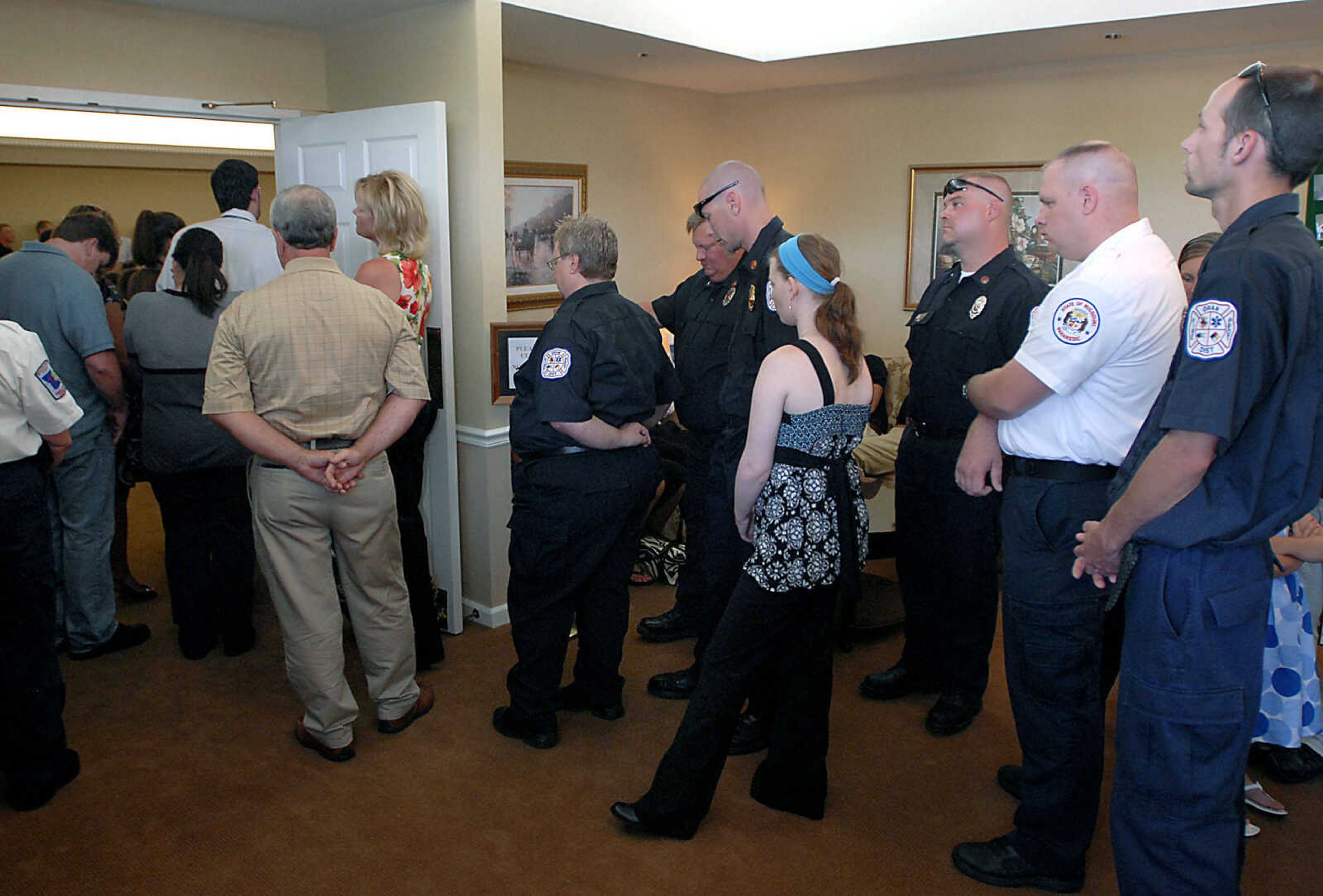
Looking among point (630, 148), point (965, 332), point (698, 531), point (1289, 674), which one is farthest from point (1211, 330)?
point (630, 148)

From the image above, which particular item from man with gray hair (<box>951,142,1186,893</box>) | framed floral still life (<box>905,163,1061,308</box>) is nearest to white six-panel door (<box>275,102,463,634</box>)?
man with gray hair (<box>951,142,1186,893</box>)

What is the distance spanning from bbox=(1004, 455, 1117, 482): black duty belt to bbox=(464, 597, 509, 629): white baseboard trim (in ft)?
8.56

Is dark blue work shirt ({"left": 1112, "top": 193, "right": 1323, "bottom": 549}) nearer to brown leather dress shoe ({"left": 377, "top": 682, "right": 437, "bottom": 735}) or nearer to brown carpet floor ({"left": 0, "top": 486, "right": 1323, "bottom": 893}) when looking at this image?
brown carpet floor ({"left": 0, "top": 486, "right": 1323, "bottom": 893})

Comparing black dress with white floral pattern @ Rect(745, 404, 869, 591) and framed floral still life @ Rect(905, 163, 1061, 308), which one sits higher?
framed floral still life @ Rect(905, 163, 1061, 308)

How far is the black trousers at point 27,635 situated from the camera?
2820mm

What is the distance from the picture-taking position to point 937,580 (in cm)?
351

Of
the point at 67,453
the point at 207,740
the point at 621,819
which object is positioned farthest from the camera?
the point at 67,453

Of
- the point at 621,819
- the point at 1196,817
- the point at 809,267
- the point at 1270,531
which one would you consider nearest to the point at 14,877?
the point at 621,819

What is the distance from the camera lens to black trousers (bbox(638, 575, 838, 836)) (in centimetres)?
264

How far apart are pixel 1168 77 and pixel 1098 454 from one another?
14.3ft

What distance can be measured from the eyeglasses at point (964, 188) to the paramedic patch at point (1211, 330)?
1.55 m

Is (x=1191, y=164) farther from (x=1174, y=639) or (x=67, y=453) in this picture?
(x=67, y=453)

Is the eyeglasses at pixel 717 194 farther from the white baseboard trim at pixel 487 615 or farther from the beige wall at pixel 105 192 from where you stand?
the beige wall at pixel 105 192

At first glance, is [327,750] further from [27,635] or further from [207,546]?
[207,546]
